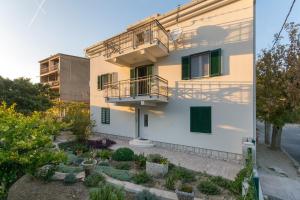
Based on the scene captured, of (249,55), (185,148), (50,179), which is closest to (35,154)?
(50,179)

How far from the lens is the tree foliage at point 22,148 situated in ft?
11.3

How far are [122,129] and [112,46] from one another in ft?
22.0

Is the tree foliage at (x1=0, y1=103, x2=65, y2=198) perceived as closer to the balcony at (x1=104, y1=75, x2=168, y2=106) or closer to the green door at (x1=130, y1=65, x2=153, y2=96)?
the balcony at (x1=104, y1=75, x2=168, y2=106)

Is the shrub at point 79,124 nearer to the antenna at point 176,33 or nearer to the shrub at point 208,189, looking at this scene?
the antenna at point 176,33

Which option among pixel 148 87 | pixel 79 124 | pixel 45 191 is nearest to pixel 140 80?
pixel 148 87

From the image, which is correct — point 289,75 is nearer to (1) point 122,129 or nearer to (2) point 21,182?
(1) point 122,129

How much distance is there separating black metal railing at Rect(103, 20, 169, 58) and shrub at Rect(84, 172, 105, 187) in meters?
7.85

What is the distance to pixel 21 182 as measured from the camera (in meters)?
5.83

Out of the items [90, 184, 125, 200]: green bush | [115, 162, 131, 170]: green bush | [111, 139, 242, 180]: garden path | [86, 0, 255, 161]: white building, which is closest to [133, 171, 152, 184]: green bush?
[115, 162, 131, 170]: green bush

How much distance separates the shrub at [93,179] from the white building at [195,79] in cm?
567

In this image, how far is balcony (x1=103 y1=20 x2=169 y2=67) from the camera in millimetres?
11008

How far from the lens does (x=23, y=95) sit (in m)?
13.1

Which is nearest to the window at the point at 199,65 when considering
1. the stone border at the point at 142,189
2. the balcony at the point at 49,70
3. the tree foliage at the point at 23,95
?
the stone border at the point at 142,189

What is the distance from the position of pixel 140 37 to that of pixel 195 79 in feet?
18.7
